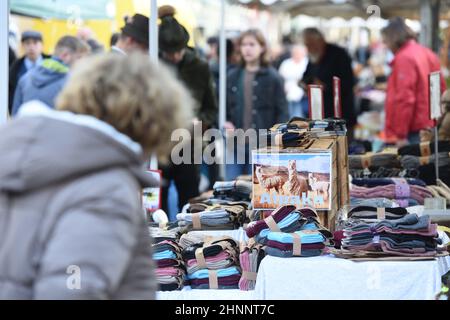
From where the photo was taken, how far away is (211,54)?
13.4m

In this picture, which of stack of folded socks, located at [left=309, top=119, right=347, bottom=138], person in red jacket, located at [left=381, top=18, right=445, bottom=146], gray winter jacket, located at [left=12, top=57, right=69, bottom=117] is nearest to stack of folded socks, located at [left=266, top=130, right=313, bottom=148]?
stack of folded socks, located at [left=309, top=119, right=347, bottom=138]

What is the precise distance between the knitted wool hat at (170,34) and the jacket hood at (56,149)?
4.75m

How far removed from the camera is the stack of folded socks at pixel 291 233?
390cm

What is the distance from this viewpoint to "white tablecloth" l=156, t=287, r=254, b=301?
394 cm

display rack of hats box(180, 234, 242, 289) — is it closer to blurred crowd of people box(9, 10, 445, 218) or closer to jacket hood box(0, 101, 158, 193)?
jacket hood box(0, 101, 158, 193)

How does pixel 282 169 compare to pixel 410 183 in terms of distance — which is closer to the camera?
pixel 282 169

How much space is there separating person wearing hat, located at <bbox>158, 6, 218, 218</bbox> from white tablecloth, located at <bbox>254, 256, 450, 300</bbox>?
3.08 m

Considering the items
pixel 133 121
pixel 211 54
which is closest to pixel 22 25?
pixel 211 54

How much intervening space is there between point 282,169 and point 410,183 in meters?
1.63

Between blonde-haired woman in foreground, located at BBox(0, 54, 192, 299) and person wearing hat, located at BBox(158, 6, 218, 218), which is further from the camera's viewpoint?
person wearing hat, located at BBox(158, 6, 218, 218)

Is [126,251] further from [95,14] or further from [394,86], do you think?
[95,14]

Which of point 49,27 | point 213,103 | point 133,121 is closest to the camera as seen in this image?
point 133,121

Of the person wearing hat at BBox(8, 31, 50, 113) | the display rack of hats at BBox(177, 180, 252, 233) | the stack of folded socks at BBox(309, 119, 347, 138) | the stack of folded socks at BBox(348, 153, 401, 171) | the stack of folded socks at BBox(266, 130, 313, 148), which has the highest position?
the person wearing hat at BBox(8, 31, 50, 113)
